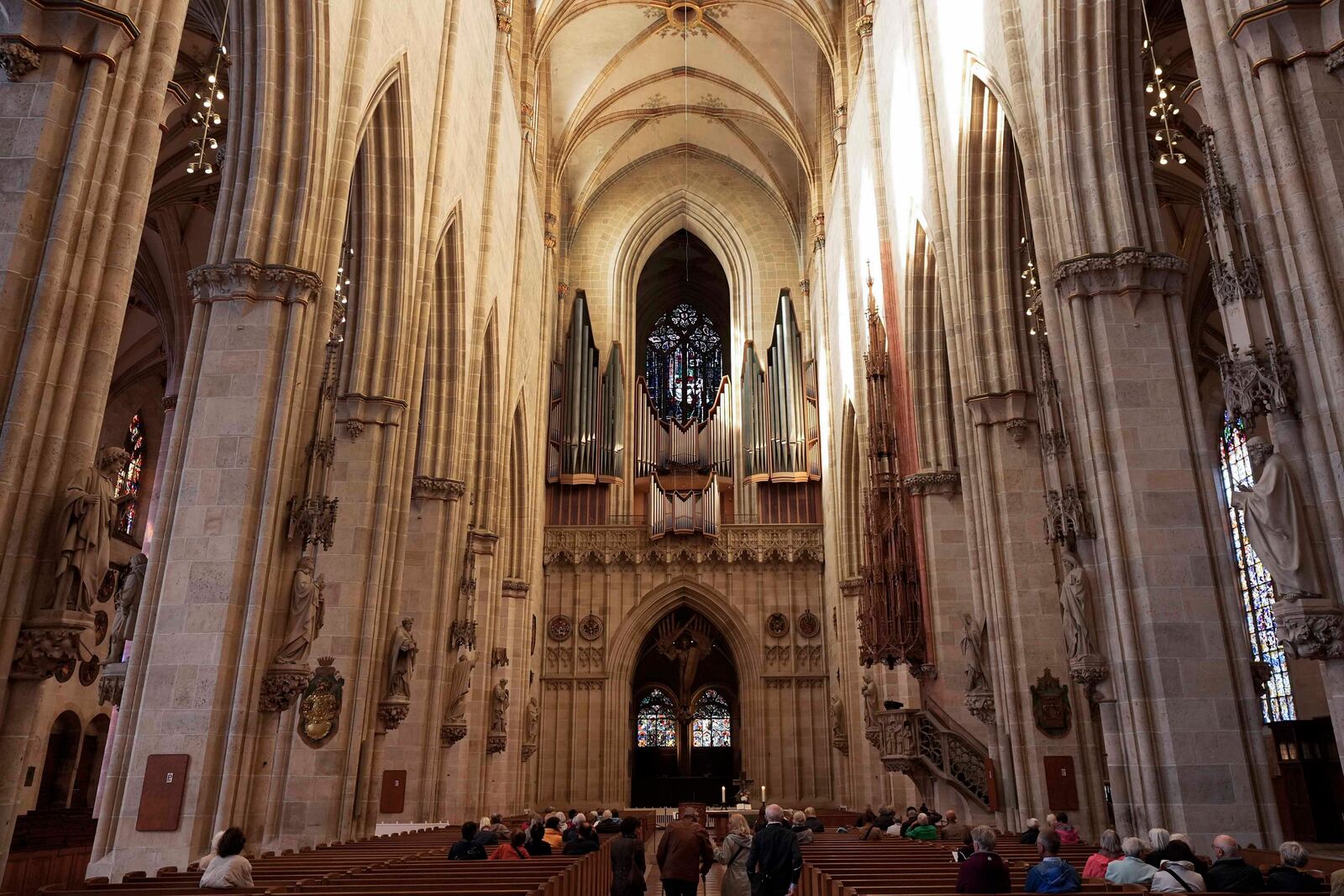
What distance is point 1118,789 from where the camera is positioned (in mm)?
8977

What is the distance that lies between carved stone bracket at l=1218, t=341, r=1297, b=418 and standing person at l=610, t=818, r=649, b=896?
5.60 meters

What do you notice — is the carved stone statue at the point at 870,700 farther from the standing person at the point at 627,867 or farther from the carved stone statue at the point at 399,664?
the standing person at the point at 627,867

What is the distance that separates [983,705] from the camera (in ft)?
42.8

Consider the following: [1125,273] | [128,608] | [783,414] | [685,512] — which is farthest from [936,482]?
[128,608]

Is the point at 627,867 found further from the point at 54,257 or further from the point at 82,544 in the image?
the point at 54,257

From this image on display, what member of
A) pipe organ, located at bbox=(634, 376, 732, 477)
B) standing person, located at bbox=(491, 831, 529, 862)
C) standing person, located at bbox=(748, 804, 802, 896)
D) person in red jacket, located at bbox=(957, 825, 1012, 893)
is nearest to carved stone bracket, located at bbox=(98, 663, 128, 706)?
standing person, located at bbox=(491, 831, 529, 862)

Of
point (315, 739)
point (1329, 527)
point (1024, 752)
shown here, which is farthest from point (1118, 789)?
point (315, 739)

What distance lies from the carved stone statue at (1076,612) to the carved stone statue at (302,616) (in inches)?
280

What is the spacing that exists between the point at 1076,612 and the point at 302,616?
7.28 m

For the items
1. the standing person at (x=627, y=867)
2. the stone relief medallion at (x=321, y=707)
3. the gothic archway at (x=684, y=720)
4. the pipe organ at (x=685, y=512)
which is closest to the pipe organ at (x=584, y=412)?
the pipe organ at (x=685, y=512)

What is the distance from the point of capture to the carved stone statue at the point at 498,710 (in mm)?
20297

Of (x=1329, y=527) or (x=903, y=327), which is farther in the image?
Answer: (x=903, y=327)

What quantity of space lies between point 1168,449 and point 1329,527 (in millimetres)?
3244

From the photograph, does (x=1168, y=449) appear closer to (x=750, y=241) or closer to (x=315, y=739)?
(x=315, y=739)
